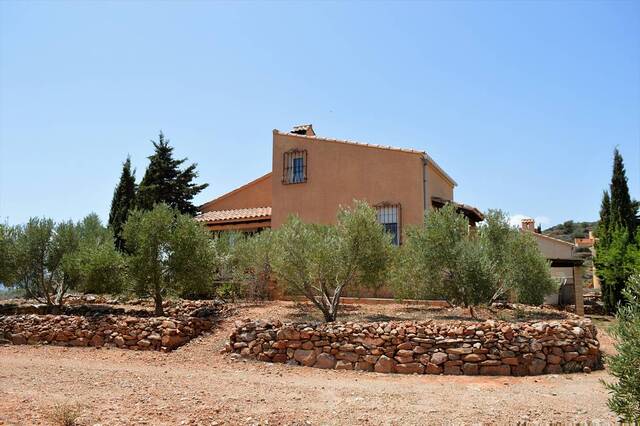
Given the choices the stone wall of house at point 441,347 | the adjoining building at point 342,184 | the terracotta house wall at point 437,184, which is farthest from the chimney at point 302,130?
the stone wall of house at point 441,347

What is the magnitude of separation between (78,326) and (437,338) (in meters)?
9.97

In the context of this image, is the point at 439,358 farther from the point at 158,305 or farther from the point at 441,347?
the point at 158,305

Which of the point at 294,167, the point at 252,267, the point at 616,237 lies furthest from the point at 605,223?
the point at 252,267

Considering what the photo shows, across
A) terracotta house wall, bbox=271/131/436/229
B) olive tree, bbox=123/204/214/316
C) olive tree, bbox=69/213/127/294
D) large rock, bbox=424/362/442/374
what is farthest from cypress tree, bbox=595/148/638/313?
olive tree, bbox=69/213/127/294

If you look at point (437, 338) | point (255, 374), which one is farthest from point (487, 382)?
point (255, 374)

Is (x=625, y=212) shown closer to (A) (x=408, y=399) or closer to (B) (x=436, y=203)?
(B) (x=436, y=203)

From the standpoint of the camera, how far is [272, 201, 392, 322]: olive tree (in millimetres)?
13047

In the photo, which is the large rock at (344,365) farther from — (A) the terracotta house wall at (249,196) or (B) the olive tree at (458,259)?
(A) the terracotta house wall at (249,196)

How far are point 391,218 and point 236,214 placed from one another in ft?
26.9

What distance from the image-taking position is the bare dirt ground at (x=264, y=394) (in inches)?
288

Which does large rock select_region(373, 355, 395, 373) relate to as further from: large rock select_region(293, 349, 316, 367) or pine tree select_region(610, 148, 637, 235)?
pine tree select_region(610, 148, 637, 235)

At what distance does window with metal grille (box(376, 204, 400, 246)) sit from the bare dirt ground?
9.10 m

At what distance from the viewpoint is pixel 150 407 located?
7.79 metres

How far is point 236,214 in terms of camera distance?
24.2m
